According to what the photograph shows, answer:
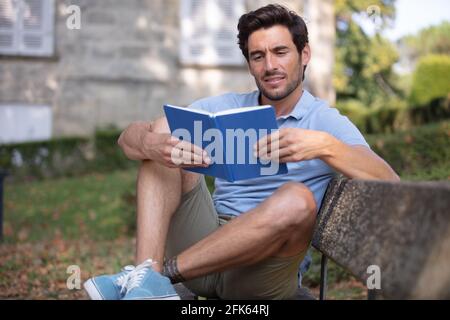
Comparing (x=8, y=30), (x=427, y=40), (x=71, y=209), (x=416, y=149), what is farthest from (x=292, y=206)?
(x=427, y=40)

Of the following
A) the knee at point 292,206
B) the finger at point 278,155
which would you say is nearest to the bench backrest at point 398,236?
the knee at point 292,206

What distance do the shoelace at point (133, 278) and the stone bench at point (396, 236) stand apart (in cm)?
67

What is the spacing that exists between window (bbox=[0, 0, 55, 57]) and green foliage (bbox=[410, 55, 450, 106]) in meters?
8.79

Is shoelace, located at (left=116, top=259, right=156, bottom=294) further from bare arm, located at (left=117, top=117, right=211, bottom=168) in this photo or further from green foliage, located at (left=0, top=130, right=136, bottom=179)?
green foliage, located at (left=0, top=130, right=136, bottom=179)

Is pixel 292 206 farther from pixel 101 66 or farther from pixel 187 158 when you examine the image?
pixel 101 66

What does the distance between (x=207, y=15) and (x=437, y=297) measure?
1450 centimetres

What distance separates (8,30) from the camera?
15305mm

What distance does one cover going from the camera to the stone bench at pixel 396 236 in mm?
1666

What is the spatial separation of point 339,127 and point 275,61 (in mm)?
446

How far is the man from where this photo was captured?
2529mm

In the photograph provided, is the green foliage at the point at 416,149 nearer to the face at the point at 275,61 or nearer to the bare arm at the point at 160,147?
the face at the point at 275,61

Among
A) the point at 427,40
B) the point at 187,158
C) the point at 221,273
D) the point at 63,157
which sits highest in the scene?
the point at 427,40

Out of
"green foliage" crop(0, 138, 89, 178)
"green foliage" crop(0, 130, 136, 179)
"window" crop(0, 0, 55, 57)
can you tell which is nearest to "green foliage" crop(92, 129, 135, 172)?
"green foliage" crop(0, 130, 136, 179)

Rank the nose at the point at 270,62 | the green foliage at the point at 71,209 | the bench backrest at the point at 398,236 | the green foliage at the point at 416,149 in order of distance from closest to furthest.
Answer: the bench backrest at the point at 398,236
the nose at the point at 270,62
the green foliage at the point at 416,149
the green foliage at the point at 71,209
